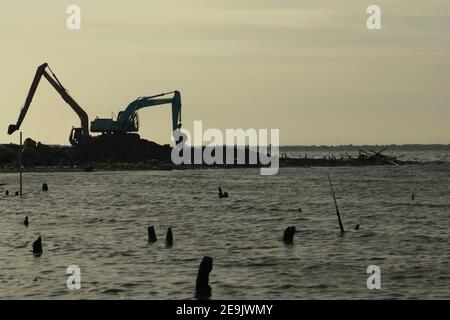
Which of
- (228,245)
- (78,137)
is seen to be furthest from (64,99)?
(228,245)

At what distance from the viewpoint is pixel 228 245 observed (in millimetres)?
38031

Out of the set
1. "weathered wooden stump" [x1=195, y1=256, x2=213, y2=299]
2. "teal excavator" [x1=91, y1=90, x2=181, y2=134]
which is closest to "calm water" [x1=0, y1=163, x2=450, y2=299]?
"weathered wooden stump" [x1=195, y1=256, x2=213, y2=299]

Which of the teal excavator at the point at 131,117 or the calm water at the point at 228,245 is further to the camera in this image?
the teal excavator at the point at 131,117

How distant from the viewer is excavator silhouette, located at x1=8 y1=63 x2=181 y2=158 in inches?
4884

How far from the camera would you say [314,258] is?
33.4m

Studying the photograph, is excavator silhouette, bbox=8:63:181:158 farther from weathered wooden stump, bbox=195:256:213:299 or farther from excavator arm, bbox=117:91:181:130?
weathered wooden stump, bbox=195:256:213:299

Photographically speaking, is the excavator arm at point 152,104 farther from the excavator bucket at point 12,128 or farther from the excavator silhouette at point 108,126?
the excavator bucket at point 12,128

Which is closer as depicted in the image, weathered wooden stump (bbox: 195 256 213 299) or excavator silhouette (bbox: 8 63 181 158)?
weathered wooden stump (bbox: 195 256 213 299)

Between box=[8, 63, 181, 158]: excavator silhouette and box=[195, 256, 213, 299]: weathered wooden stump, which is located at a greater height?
box=[8, 63, 181, 158]: excavator silhouette

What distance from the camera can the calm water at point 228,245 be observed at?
88.2ft

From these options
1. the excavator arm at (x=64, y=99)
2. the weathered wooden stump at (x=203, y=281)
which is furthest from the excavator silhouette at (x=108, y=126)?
the weathered wooden stump at (x=203, y=281)

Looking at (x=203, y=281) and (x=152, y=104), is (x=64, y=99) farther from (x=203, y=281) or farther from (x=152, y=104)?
(x=203, y=281)

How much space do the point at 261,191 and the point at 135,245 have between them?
4738 centimetres

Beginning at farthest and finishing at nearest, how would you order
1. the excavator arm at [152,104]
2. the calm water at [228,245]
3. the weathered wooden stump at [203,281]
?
1. the excavator arm at [152,104]
2. the calm water at [228,245]
3. the weathered wooden stump at [203,281]
